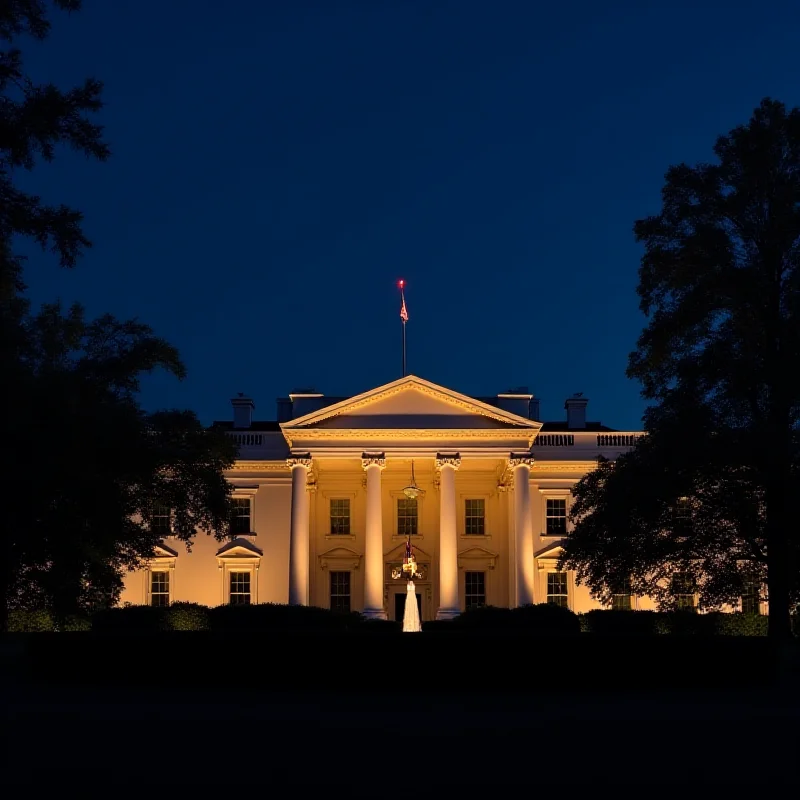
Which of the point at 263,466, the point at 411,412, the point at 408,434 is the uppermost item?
the point at 411,412

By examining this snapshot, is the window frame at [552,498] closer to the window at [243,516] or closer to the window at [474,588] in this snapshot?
the window at [474,588]

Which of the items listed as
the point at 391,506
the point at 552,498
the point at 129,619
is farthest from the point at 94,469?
the point at 552,498

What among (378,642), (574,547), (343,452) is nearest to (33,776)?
(378,642)

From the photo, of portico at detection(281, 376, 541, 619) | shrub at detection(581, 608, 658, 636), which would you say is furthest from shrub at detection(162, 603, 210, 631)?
shrub at detection(581, 608, 658, 636)

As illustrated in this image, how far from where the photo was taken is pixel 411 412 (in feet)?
167

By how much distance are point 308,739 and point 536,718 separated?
4.07m

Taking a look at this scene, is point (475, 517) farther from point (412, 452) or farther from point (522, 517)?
point (412, 452)

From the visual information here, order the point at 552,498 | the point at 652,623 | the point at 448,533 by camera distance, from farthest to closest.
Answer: the point at 552,498, the point at 448,533, the point at 652,623

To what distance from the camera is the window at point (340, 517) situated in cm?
5409

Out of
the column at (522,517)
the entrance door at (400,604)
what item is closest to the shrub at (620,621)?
the column at (522,517)

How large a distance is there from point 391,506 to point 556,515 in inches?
339

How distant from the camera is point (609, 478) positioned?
94.7ft

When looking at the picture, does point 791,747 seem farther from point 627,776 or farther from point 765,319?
point 765,319

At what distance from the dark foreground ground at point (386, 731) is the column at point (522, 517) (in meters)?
27.8
